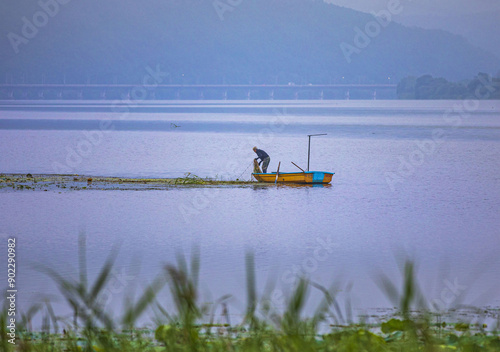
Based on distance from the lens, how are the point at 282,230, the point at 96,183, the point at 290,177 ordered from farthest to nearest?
the point at 96,183, the point at 290,177, the point at 282,230

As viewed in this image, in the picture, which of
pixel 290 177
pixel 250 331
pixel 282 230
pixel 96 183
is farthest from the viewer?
pixel 96 183

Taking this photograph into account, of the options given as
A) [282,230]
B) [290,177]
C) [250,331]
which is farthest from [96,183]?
[250,331]

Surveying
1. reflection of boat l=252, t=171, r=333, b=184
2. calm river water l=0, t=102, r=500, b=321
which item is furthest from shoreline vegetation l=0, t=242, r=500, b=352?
reflection of boat l=252, t=171, r=333, b=184

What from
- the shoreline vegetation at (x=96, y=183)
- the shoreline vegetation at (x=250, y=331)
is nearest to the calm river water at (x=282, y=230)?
the shoreline vegetation at (x=250, y=331)

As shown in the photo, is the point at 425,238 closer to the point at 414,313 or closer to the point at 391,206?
the point at 391,206

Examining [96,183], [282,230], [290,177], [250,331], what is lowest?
[250,331]

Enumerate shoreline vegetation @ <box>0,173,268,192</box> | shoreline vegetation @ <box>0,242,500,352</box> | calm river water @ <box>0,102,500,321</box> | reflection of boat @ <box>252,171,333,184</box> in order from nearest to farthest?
shoreline vegetation @ <box>0,242,500,352</box> < calm river water @ <box>0,102,500,321</box> < shoreline vegetation @ <box>0,173,268,192</box> < reflection of boat @ <box>252,171,333,184</box>

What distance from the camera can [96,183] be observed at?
34.0m

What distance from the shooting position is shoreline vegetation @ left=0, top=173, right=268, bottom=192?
31984mm

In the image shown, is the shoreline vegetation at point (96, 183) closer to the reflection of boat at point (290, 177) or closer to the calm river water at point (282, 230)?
the reflection of boat at point (290, 177)

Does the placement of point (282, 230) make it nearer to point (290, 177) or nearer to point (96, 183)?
point (290, 177)

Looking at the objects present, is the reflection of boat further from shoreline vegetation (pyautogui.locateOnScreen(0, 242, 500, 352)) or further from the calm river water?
shoreline vegetation (pyautogui.locateOnScreen(0, 242, 500, 352))

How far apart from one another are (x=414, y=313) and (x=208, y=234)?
34.2ft

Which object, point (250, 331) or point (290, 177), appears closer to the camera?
point (250, 331)
